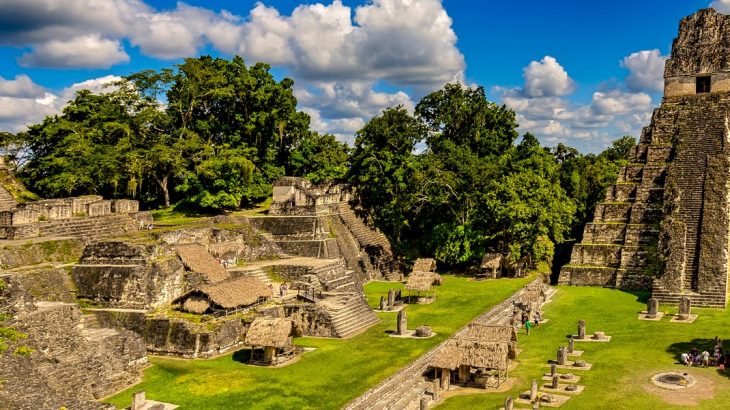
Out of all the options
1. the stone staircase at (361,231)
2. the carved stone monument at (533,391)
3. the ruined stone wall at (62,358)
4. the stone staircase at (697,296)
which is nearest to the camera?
the ruined stone wall at (62,358)

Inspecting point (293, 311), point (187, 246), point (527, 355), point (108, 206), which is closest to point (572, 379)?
point (527, 355)

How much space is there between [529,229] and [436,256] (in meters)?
6.67

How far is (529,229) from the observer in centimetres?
3956

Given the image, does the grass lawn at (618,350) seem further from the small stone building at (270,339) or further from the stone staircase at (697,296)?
the small stone building at (270,339)

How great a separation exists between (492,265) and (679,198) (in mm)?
12020

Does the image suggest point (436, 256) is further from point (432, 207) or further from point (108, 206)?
point (108, 206)

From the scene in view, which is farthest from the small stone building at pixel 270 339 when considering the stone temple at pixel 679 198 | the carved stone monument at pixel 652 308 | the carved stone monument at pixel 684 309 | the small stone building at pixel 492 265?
the stone temple at pixel 679 198

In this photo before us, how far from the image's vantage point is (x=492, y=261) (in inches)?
1586

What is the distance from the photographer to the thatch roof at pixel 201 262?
29.4 m

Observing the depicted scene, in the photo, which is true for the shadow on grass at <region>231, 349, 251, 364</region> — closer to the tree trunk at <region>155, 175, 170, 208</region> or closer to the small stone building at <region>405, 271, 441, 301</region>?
the small stone building at <region>405, 271, 441, 301</region>

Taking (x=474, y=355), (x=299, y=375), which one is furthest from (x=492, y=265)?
(x=299, y=375)

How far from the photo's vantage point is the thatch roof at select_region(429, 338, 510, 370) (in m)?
22.2

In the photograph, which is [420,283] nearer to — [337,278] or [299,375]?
[337,278]

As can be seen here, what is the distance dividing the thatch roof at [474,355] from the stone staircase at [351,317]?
6491 mm
